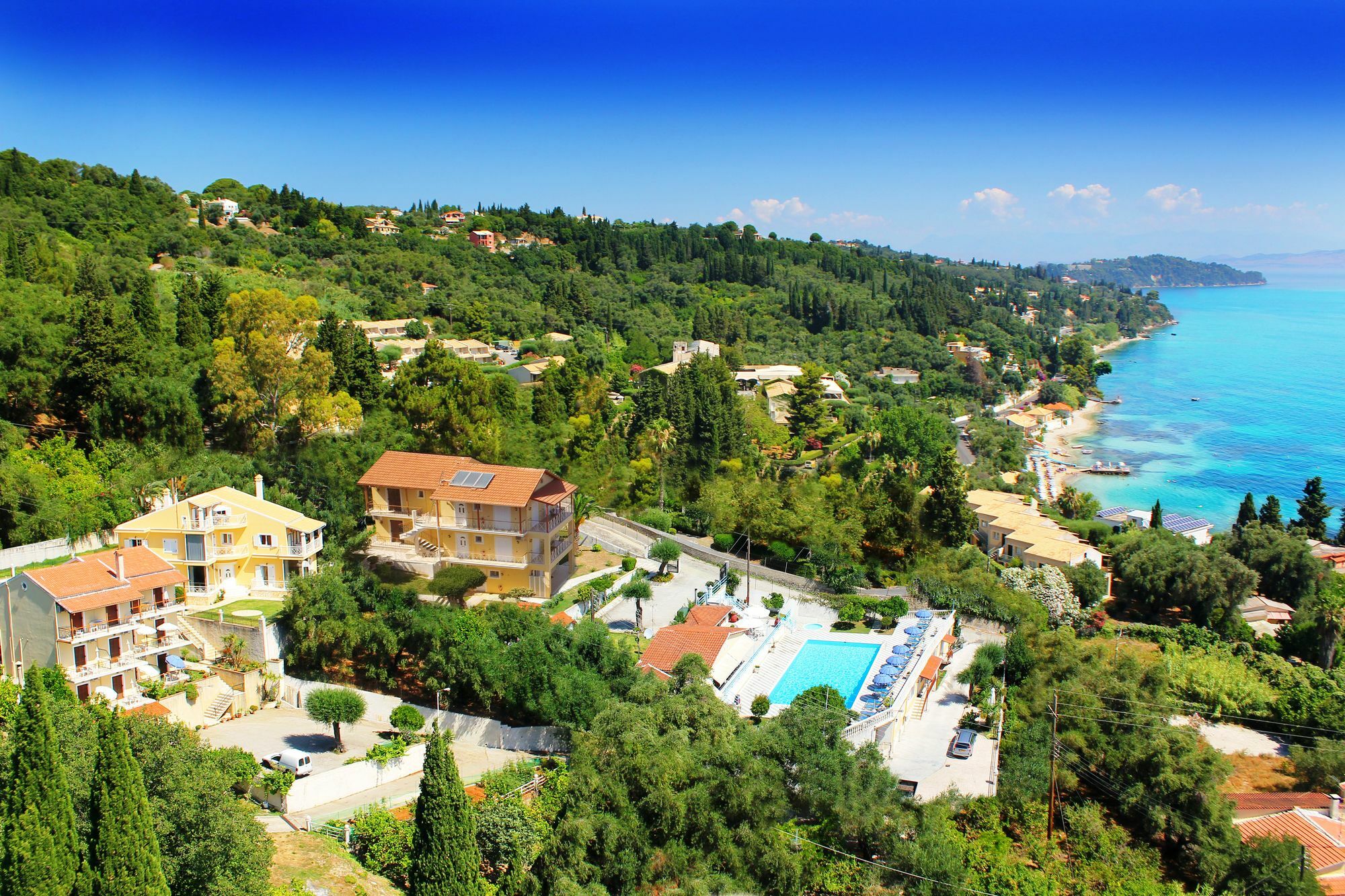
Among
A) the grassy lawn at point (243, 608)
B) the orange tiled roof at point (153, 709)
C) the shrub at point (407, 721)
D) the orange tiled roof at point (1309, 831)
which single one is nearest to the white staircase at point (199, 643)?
the grassy lawn at point (243, 608)

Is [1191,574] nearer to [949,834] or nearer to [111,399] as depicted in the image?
[949,834]

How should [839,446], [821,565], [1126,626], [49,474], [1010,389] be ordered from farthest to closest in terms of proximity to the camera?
[1010,389] → [839,446] → [1126,626] → [821,565] → [49,474]

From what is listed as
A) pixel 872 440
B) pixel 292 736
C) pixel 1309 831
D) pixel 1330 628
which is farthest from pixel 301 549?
pixel 872 440

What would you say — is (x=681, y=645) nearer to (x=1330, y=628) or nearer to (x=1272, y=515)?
(x=1330, y=628)

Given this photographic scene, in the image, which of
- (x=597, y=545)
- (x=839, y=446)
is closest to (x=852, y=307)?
(x=839, y=446)

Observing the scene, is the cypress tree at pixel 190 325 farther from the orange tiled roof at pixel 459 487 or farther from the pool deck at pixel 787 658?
the pool deck at pixel 787 658

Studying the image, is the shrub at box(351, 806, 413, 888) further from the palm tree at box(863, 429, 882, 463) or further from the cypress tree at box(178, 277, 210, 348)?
the palm tree at box(863, 429, 882, 463)
